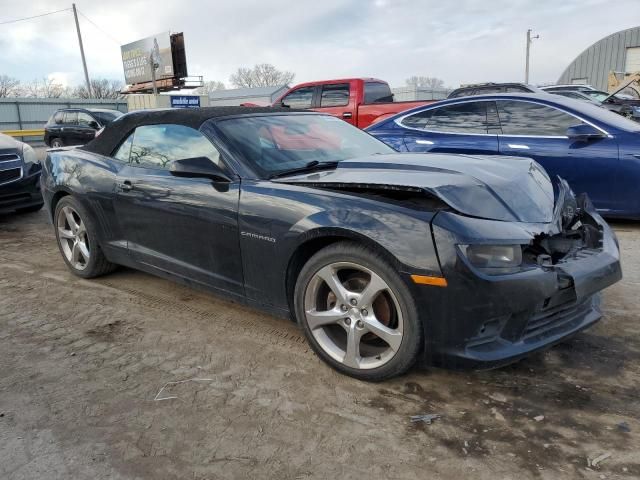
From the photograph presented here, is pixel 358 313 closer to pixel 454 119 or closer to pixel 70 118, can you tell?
pixel 454 119

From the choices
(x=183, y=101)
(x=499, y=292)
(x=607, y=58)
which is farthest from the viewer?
(x=607, y=58)

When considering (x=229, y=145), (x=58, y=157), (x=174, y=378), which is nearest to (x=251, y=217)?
(x=229, y=145)

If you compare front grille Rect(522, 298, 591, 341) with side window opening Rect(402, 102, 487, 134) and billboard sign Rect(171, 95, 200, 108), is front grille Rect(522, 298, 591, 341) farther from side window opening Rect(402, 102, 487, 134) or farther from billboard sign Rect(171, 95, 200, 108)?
billboard sign Rect(171, 95, 200, 108)

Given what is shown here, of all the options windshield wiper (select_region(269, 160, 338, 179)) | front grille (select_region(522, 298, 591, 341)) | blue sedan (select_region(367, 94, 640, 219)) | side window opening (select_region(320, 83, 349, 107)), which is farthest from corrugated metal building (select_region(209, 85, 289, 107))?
front grille (select_region(522, 298, 591, 341))

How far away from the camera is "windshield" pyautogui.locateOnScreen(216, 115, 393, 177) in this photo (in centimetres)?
313

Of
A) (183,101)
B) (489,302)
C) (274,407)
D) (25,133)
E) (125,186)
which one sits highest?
(183,101)

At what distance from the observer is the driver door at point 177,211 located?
3.02 metres

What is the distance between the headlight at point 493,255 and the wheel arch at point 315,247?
0.32 m

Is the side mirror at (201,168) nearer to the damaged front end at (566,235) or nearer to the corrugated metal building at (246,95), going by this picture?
the damaged front end at (566,235)

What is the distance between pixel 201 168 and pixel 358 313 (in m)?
1.27

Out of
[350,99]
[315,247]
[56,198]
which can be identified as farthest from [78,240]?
[350,99]

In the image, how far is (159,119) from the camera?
3688 millimetres

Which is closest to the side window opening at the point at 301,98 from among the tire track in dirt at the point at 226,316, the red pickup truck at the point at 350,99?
the red pickup truck at the point at 350,99

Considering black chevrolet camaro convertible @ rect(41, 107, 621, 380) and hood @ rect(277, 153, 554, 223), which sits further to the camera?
hood @ rect(277, 153, 554, 223)
